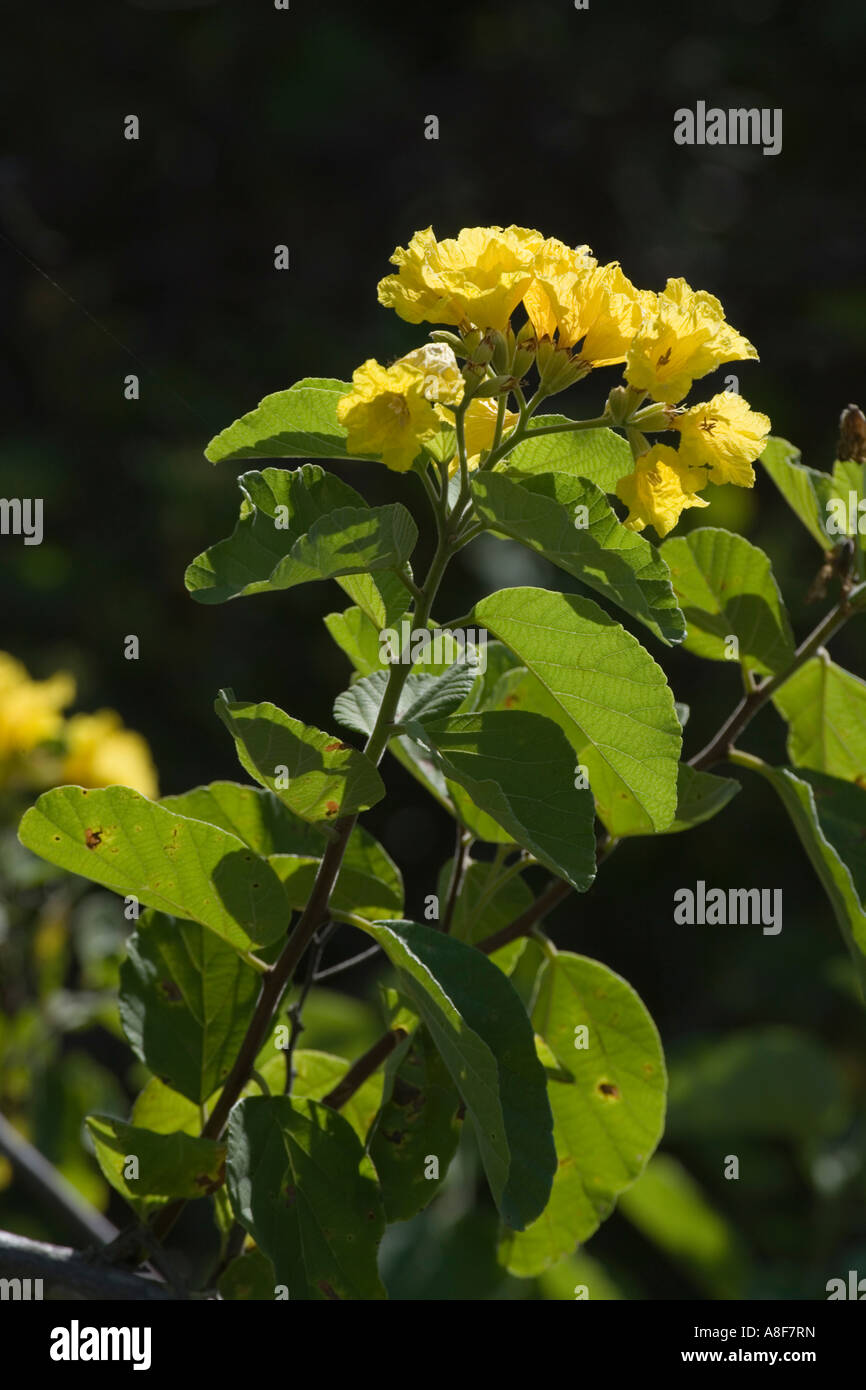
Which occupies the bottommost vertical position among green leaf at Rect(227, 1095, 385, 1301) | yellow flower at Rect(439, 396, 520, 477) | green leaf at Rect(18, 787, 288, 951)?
green leaf at Rect(227, 1095, 385, 1301)

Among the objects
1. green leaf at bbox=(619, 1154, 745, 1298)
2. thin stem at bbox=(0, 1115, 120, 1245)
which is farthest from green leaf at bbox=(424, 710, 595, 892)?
green leaf at bbox=(619, 1154, 745, 1298)

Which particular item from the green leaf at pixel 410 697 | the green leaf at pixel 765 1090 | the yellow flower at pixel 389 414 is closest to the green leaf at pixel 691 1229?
the green leaf at pixel 765 1090

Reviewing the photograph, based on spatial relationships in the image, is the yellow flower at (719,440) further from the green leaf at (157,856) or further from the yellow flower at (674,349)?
the green leaf at (157,856)

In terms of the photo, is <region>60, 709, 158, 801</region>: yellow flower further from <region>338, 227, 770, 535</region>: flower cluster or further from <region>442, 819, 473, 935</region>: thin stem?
<region>338, 227, 770, 535</region>: flower cluster

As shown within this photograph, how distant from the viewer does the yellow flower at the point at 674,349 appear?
0.52 meters

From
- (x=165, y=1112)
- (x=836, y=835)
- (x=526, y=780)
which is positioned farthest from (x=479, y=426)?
(x=165, y=1112)

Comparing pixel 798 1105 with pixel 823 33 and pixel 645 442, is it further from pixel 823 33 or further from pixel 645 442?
pixel 823 33

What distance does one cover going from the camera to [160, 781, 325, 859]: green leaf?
0.67m

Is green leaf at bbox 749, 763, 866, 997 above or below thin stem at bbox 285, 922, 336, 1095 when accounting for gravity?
above

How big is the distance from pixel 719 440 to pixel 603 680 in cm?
10

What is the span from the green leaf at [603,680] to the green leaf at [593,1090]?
173 mm

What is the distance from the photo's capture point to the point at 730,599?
2.24 ft

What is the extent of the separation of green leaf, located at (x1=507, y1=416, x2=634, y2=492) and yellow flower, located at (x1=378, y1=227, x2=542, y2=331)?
2.0 inches

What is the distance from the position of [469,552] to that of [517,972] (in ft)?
5.80
